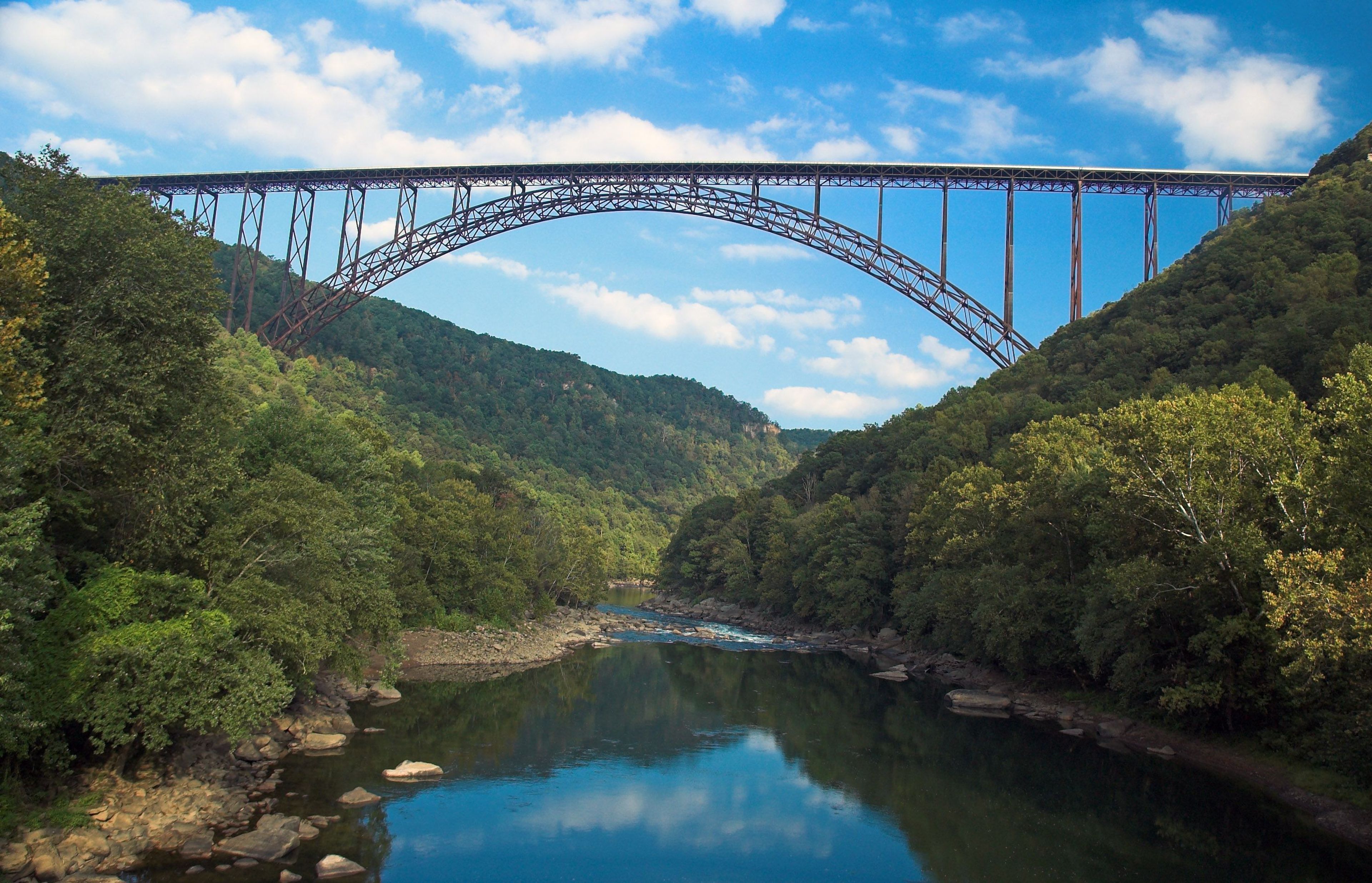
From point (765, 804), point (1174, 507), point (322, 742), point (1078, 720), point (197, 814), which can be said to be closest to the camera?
point (197, 814)

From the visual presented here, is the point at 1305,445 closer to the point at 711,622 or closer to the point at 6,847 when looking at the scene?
the point at 6,847

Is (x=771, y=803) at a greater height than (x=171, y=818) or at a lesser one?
lesser

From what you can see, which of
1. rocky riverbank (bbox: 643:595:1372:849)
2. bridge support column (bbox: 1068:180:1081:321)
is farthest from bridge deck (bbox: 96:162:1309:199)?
rocky riverbank (bbox: 643:595:1372:849)

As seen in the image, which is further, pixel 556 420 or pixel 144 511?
pixel 556 420

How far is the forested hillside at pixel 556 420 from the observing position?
94.6m

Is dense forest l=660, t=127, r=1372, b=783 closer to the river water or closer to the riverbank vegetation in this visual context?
the river water

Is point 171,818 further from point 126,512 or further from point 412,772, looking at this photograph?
point 412,772

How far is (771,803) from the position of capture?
19.1 metres

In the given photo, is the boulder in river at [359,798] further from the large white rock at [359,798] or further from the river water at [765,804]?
the river water at [765,804]

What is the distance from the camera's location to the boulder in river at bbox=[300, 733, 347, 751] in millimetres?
20391

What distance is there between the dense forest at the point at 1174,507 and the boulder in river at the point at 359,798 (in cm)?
1699

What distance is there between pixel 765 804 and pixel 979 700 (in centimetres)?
1375

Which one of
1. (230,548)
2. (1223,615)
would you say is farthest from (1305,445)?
(230,548)

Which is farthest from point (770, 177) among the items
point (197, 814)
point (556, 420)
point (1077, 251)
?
point (556, 420)
